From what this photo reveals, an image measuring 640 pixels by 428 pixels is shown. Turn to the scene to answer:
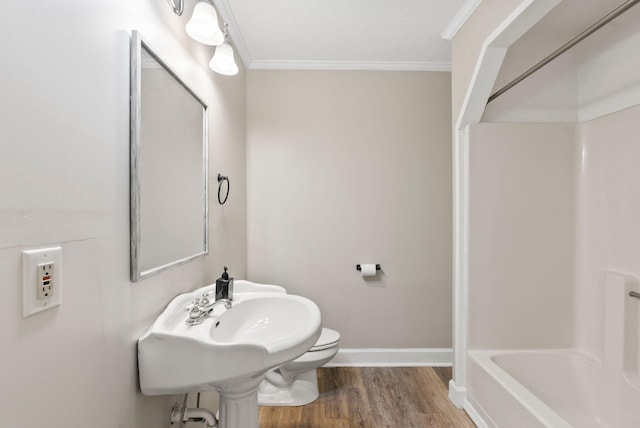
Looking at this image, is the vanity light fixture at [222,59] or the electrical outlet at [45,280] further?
the vanity light fixture at [222,59]

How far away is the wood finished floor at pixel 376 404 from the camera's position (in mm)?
1825

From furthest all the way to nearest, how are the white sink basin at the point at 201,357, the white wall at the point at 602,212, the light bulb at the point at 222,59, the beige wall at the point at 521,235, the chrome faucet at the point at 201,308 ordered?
the beige wall at the point at 521,235 < the white wall at the point at 602,212 < the light bulb at the point at 222,59 < the chrome faucet at the point at 201,308 < the white sink basin at the point at 201,357

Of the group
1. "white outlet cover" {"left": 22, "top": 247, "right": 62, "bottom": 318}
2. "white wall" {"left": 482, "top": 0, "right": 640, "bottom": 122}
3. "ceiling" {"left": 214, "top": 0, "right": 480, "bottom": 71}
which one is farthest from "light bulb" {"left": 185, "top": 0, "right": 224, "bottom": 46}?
"white wall" {"left": 482, "top": 0, "right": 640, "bottom": 122}

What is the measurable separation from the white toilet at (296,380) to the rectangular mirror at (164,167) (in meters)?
0.67

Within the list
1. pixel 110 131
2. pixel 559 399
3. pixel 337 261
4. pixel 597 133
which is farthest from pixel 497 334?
pixel 110 131

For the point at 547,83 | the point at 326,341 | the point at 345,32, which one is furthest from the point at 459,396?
the point at 345,32

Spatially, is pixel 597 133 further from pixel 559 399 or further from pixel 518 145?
pixel 559 399

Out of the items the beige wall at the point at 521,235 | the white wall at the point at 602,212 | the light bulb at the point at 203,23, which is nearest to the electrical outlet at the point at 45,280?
the light bulb at the point at 203,23

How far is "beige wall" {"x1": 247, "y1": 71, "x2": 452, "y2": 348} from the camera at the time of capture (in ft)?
8.17

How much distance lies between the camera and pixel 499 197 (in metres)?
1.93

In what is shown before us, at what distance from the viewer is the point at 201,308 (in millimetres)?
1243

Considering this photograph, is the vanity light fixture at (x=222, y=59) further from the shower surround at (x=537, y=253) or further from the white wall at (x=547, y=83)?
the white wall at (x=547, y=83)

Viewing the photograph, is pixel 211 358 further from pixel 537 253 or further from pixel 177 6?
pixel 537 253

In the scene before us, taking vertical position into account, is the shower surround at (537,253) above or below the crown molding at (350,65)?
below
